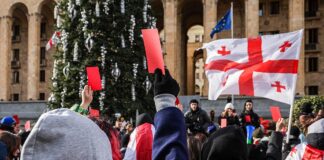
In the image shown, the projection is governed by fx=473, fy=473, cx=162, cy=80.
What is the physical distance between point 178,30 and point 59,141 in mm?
34922

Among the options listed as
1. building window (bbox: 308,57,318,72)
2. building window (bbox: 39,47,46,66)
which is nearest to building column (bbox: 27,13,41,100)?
building window (bbox: 39,47,46,66)

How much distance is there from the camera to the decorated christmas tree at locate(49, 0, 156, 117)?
17094 mm

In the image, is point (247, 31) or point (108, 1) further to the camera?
point (247, 31)

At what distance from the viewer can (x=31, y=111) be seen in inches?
1347

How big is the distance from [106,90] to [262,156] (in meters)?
12.8

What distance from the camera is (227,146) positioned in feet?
7.34

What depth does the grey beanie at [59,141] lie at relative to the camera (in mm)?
1554

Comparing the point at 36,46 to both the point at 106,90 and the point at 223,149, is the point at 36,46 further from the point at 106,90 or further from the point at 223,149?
the point at 223,149

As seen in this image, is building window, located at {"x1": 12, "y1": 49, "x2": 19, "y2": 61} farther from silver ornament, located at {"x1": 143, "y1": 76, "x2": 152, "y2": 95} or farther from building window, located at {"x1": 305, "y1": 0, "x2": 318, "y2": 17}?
silver ornament, located at {"x1": 143, "y1": 76, "x2": 152, "y2": 95}

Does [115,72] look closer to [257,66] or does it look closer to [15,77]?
[257,66]

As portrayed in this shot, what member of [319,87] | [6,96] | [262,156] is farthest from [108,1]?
[6,96]

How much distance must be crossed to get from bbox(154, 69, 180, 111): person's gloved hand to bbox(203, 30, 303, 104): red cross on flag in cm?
480

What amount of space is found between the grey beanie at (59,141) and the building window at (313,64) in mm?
35139

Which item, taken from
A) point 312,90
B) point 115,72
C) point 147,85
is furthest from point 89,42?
point 312,90
